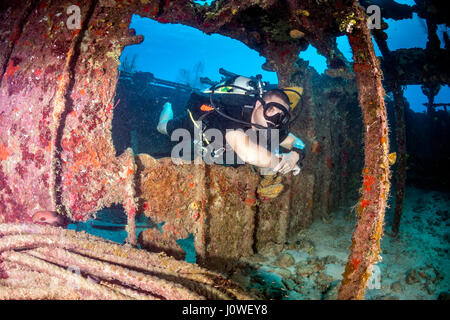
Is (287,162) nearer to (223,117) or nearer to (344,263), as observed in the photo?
(223,117)

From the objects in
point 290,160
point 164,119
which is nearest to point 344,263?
point 290,160

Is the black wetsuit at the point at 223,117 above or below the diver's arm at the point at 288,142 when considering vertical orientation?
above

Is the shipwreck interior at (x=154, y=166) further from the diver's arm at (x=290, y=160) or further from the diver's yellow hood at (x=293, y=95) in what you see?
the diver's yellow hood at (x=293, y=95)

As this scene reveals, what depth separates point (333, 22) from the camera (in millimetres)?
3465

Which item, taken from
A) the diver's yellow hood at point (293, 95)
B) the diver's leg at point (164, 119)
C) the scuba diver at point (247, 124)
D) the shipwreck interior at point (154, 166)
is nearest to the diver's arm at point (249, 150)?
the scuba diver at point (247, 124)

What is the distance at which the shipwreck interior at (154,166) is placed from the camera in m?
1.59

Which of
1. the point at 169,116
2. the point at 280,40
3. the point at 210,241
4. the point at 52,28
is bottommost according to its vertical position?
the point at 210,241

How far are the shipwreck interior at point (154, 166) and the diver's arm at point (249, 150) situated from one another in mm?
606

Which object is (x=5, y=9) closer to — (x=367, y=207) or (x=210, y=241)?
(x=210, y=241)

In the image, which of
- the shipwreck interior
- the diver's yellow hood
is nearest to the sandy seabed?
the shipwreck interior

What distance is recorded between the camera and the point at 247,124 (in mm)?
2869

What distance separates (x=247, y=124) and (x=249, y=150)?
0.36m
